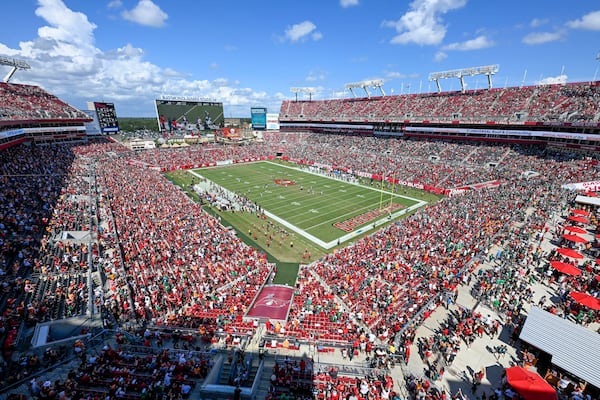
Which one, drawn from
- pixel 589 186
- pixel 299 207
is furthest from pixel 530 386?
pixel 589 186

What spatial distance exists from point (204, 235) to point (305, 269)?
27.7 ft

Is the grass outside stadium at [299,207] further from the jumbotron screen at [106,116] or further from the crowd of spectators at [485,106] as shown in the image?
the jumbotron screen at [106,116]

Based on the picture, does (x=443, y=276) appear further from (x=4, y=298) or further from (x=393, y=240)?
(x=4, y=298)

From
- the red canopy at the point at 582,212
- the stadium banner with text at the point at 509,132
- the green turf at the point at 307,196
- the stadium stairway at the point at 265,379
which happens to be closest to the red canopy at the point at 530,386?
the stadium stairway at the point at 265,379

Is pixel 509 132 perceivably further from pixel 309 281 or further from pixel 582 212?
pixel 309 281

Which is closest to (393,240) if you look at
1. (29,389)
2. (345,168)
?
(29,389)

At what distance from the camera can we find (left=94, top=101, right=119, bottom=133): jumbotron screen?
5981 cm

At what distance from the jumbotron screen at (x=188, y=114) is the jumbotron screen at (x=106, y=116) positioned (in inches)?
429

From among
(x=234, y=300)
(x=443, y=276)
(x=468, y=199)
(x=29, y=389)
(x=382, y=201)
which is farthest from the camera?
(x=382, y=201)

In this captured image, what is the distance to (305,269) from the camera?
61.4 ft

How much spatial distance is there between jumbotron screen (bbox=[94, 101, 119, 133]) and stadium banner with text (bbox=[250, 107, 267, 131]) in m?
32.8

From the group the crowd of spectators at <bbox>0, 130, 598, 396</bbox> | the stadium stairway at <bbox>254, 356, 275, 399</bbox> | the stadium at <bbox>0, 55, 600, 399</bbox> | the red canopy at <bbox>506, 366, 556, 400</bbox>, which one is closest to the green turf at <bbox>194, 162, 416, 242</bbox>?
the stadium at <bbox>0, 55, 600, 399</bbox>

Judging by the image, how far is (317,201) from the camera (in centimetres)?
3334

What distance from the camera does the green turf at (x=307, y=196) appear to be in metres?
27.5
